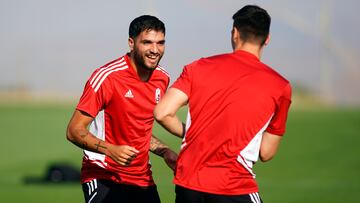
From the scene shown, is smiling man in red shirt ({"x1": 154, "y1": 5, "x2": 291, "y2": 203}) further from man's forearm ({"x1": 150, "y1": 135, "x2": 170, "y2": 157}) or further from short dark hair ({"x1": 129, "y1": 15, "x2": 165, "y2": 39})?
short dark hair ({"x1": 129, "y1": 15, "x2": 165, "y2": 39})

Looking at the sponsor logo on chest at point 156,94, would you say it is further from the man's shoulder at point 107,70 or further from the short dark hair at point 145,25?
the short dark hair at point 145,25

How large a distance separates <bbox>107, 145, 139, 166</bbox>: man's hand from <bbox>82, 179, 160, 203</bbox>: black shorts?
107cm

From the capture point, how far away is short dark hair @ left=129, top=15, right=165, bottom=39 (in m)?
7.97

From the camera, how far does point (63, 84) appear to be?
4578 cm

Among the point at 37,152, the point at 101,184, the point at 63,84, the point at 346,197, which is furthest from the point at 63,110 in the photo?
the point at 101,184

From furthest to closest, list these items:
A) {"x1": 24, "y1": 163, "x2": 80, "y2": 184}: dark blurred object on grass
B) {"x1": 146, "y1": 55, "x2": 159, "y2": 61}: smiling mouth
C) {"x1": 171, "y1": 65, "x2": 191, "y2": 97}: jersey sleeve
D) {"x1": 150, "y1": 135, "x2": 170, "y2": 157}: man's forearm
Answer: {"x1": 24, "y1": 163, "x2": 80, "y2": 184}: dark blurred object on grass
{"x1": 150, "y1": 135, "x2": 170, "y2": 157}: man's forearm
{"x1": 146, "y1": 55, "x2": 159, "y2": 61}: smiling mouth
{"x1": 171, "y1": 65, "x2": 191, "y2": 97}: jersey sleeve

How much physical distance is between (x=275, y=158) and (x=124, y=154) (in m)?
25.5

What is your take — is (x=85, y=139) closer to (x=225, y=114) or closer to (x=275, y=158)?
(x=225, y=114)

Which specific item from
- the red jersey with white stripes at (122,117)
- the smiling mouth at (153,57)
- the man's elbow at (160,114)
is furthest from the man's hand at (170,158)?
the man's elbow at (160,114)

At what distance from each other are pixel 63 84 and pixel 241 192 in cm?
3990

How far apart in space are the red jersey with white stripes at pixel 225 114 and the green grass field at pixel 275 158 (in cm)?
1225

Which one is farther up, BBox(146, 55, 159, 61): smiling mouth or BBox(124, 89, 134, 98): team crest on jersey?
BBox(146, 55, 159, 61): smiling mouth

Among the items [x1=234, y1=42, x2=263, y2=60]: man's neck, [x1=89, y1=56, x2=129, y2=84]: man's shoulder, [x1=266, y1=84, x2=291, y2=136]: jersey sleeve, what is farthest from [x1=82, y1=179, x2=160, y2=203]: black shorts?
[x1=234, y1=42, x2=263, y2=60]: man's neck

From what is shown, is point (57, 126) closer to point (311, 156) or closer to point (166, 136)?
point (166, 136)
